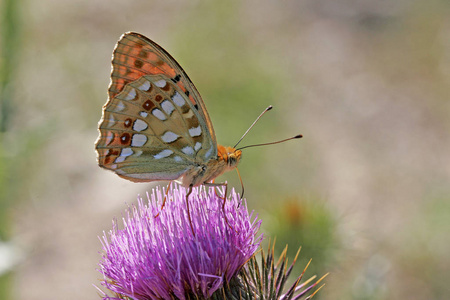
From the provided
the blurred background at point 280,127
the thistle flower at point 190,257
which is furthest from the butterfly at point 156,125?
the blurred background at point 280,127

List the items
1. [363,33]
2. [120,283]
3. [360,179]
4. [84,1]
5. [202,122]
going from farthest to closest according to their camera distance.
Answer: [84,1], [363,33], [360,179], [202,122], [120,283]

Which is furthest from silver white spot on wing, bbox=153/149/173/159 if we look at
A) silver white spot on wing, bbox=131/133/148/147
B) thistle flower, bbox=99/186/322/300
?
thistle flower, bbox=99/186/322/300

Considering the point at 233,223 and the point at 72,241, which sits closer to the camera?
the point at 233,223

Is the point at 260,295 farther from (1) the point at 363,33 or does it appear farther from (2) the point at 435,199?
(1) the point at 363,33

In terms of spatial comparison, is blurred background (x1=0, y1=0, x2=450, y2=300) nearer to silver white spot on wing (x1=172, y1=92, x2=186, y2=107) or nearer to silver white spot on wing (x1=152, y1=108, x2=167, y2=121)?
silver white spot on wing (x1=152, y1=108, x2=167, y2=121)

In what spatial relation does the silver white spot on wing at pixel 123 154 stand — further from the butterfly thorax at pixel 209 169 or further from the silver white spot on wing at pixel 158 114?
the butterfly thorax at pixel 209 169

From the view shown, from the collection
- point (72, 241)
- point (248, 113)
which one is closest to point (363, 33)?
point (248, 113)

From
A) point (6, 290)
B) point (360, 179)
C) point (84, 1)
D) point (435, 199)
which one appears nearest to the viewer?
point (6, 290)
